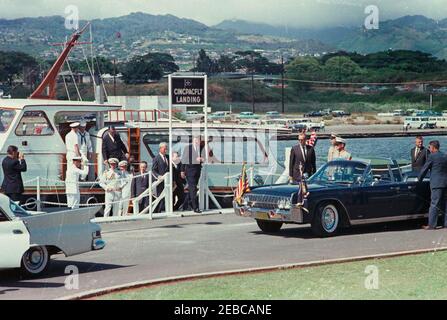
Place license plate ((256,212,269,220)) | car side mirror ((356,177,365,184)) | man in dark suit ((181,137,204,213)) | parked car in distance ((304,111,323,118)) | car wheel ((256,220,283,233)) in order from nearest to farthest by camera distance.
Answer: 1. license plate ((256,212,269,220))
2. car side mirror ((356,177,365,184))
3. car wheel ((256,220,283,233))
4. man in dark suit ((181,137,204,213))
5. parked car in distance ((304,111,323,118))

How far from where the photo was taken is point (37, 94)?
93.5 ft

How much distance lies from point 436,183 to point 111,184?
8.06 metres

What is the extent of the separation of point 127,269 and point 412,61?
270ft

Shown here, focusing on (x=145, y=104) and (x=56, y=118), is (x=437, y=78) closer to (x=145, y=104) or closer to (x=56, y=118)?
(x=145, y=104)

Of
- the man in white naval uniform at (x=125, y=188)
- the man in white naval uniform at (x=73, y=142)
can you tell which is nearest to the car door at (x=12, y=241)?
the man in white naval uniform at (x=125, y=188)

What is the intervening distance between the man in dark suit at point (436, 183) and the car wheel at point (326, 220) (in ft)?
6.90

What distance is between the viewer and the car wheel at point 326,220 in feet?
61.1

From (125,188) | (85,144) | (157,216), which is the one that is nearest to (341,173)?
(157,216)

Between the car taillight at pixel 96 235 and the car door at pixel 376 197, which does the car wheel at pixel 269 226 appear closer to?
the car door at pixel 376 197

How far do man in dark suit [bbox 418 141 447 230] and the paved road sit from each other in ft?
1.65

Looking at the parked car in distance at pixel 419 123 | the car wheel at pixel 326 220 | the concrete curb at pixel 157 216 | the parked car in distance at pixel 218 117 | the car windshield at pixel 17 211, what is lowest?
the parked car in distance at pixel 419 123

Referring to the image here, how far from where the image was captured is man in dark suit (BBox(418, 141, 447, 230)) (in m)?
19.6

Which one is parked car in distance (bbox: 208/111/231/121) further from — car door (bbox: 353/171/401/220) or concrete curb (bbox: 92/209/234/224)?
car door (bbox: 353/171/401/220)

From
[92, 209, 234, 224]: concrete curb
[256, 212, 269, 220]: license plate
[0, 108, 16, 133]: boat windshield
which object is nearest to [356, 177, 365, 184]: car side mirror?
[256, 212, 269, 220]: license plate
